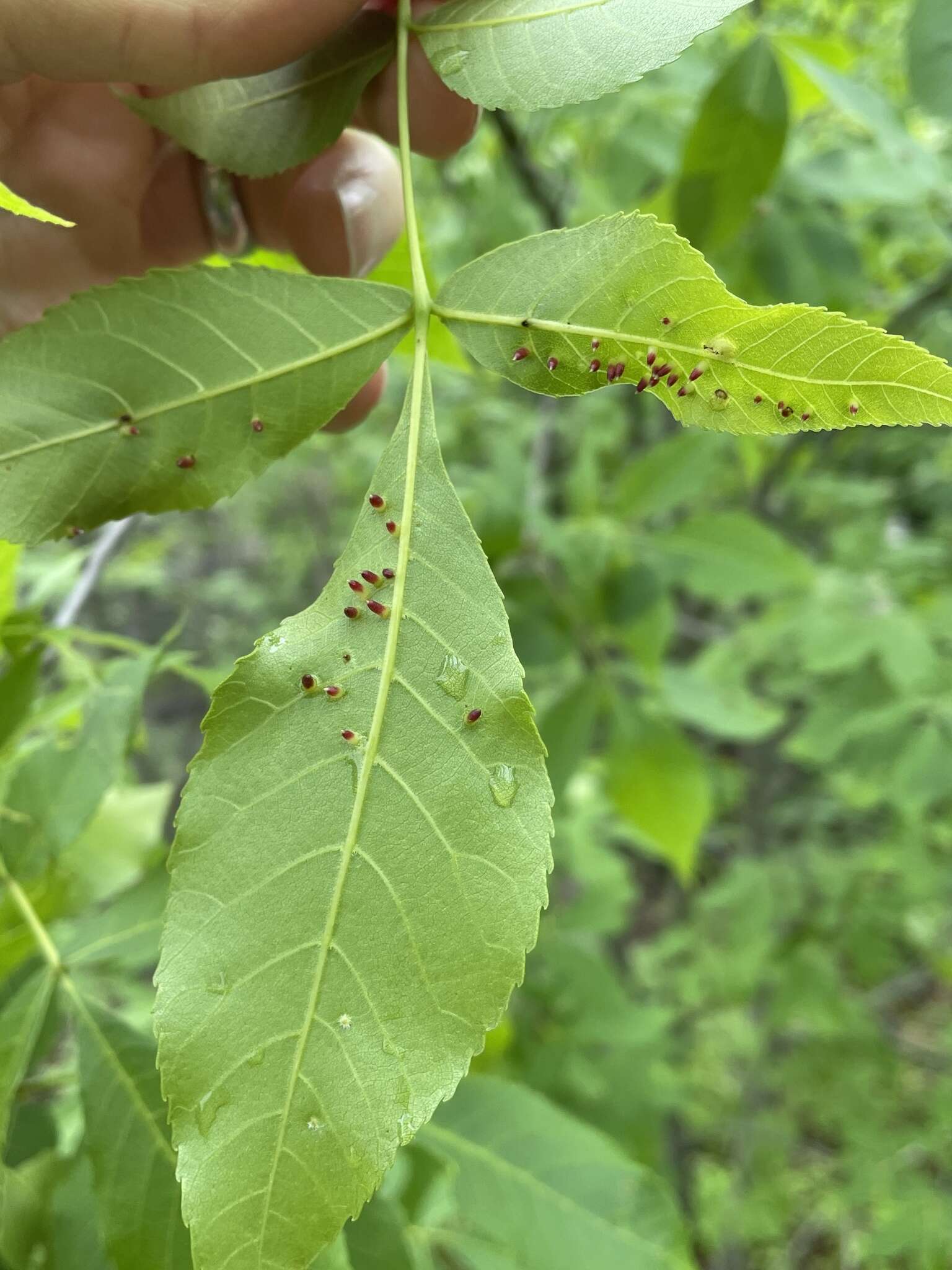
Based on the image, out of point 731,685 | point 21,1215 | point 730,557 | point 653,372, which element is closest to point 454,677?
point 653,372

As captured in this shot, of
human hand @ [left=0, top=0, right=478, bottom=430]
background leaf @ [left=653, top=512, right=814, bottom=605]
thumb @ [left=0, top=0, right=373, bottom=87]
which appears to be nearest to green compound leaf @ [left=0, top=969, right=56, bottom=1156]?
human hand @ [left=0, top=0, right=478, bottom=430]

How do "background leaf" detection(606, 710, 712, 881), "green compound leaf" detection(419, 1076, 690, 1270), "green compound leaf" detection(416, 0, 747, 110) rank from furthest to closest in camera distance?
"background leaf" detection(606, 710, 712, 881)
"green compound leaf" detection(419, 1076, 690, 1270)
"green compound leaf" detection(416, 0, 747, 110)

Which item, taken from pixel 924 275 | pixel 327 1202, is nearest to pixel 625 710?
pixel 327 1202

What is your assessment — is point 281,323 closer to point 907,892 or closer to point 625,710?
point 625,710

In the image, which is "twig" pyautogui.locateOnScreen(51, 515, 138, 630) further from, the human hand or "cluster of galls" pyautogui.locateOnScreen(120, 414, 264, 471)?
"cluster of galls" pyautogui.locateOnScreen(120, 414, 264, 471)

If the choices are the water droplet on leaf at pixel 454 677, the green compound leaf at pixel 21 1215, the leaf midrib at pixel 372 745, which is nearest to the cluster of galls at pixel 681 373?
the leaf midrib at pixel 372 745
